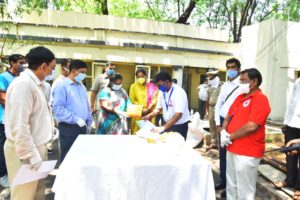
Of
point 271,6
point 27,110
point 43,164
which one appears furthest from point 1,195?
point 271,6

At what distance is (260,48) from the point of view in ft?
32.1

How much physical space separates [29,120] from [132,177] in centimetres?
109

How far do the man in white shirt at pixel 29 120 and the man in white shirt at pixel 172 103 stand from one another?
1.47 metres

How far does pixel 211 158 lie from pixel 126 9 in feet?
52.3

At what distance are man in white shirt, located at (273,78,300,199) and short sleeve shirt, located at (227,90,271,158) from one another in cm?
100

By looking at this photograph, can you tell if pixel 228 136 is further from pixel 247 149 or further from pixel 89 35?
pixel 89 35

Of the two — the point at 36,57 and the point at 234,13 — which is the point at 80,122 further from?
the point at 234,13

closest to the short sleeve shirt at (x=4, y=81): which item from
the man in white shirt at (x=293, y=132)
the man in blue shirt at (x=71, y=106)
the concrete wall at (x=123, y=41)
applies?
the man in blue shirt at (x=71, y=106)

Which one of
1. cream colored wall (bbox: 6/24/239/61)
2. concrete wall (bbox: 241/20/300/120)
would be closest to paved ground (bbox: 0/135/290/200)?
concrete wall (bbox: 241/20/300/120)

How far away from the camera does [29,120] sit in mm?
2559

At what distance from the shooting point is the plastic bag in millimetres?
6530

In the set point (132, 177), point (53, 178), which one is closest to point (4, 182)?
point (53, 178)

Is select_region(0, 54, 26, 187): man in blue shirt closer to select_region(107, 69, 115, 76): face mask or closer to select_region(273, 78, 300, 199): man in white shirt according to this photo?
select_region(107, 69, 115, 76): face mask

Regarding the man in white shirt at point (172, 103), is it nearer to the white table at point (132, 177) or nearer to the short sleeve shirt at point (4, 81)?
the white table at point (132, 177)
